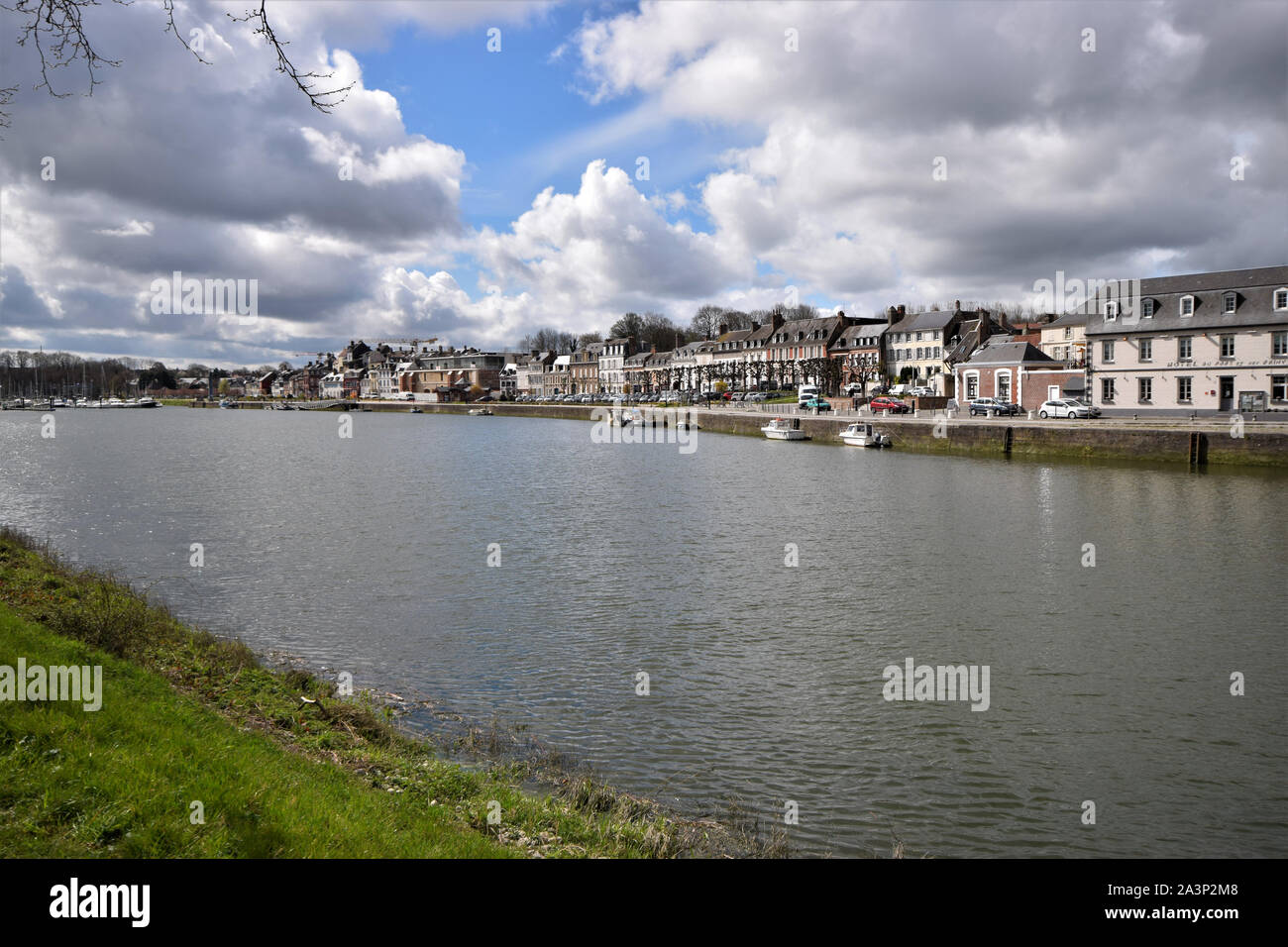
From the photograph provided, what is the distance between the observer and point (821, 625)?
55.6 feet

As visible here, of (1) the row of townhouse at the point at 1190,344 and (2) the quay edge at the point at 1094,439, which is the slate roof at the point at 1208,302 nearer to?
(1) the row of townhouse at the point at 1190,344

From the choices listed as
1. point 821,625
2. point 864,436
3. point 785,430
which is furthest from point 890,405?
point 821,625

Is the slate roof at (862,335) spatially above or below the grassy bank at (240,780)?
above

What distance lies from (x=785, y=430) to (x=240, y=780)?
2486 inches

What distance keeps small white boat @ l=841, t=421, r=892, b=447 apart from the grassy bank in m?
52.2

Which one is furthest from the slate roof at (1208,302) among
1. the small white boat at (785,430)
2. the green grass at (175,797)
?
the green grass at (175,797)

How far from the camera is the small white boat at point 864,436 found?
196 feet

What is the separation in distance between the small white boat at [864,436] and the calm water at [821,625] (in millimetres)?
21417

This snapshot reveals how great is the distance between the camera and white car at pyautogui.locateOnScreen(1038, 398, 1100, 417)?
55.9m

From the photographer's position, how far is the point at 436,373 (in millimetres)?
195750

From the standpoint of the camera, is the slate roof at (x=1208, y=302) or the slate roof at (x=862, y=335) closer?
the slate roof at (x=1208, y=302)

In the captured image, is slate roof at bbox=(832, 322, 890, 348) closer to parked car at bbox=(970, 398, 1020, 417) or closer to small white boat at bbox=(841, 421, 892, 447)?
parked car at bbox=(970, 398, 1020, 417)

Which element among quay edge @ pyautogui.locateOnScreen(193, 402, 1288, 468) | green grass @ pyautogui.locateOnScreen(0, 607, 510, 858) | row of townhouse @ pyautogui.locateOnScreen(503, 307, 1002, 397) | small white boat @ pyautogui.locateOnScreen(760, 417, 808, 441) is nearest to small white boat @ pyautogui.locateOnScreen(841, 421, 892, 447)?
quay edge @ pyautogui.locateOnScreen(193, 402, 1288, 468)

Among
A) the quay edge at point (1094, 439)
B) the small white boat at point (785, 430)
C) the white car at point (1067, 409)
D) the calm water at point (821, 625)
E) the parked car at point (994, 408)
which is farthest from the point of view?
the small white boat at point (785, 430)
